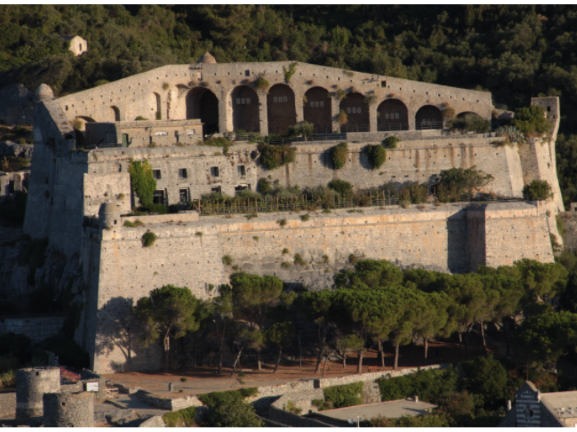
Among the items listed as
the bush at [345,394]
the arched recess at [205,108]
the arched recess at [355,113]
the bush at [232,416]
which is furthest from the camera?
the arched recess at [205,108]

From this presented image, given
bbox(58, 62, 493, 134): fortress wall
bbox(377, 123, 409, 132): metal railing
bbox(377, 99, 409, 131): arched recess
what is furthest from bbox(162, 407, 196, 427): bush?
bbox(377, 99, 409, 131): arched recess

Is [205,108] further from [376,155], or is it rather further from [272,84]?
[376,155]

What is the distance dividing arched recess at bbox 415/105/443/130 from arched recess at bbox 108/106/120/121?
634 inches

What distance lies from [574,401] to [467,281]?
7.34 metres

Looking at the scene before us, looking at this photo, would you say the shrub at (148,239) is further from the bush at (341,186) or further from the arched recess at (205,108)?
the arched recess at (205,108)

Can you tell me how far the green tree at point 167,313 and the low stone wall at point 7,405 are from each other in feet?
18.6

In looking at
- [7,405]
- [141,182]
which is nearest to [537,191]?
[141,182]

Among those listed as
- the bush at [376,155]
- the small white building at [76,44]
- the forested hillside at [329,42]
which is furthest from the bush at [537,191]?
the small white building at [76,44]

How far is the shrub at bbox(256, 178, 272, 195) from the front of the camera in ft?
153

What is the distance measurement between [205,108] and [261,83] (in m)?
4.11

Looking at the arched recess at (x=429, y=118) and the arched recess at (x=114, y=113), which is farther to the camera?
the arched recess at (x=429, y=118)

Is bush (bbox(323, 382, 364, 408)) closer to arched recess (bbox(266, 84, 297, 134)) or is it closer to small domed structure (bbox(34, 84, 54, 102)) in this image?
small domed structure (bbox(34, 84, 54, 102))

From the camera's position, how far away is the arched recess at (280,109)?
55250 mm

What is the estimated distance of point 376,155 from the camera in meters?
47.7
